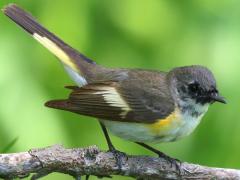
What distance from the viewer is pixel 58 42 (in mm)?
5609

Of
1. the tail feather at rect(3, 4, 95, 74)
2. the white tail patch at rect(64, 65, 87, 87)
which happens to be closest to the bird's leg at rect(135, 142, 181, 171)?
the white tail patch at rect(64, 65, 87, 87)

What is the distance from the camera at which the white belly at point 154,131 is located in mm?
4895

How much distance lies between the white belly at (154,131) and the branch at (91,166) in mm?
148

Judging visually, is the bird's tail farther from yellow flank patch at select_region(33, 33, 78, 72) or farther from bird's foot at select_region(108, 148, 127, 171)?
bird's foot at select_region(108, 148, 127, 171)

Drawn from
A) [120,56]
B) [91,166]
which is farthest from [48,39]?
[91,166]

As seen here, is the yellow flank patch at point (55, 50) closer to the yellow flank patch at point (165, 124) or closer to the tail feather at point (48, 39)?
the tail feather at point (48, 39)

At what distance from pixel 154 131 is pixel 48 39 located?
123 cm

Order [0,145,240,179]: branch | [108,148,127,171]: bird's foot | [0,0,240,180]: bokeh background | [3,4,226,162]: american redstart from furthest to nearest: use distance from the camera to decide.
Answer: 1. [0,0,240,180]: bokeh background
2. [3,4,226,162]: american redstart
3. [108,148,127,171]: bird's foot
4. [0,145,240,179]: branch

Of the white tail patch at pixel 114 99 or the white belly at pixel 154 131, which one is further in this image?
the white tail patch at pixel 114 99

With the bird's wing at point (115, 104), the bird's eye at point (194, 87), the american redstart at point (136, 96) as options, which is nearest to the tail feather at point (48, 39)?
the american redstart at point (136, 96)

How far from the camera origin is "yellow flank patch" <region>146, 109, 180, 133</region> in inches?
193

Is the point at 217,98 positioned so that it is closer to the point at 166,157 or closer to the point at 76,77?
the point at 166,157

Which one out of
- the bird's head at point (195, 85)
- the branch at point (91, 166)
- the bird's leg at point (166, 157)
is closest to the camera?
the branch at point (91, 166)

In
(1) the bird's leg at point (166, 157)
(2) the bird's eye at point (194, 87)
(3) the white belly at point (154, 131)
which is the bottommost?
(1) the bird's leg at point (166, 157)
